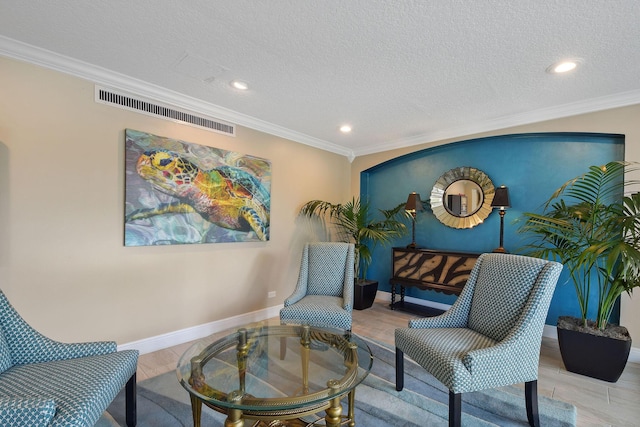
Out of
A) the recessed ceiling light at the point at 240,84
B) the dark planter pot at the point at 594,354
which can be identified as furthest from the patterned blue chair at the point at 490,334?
the recessed ceiling light at the point at 240,84

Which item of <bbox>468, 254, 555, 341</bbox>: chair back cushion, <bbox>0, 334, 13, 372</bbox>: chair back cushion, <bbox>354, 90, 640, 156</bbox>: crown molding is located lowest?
<bbox>0, 334, 13, 372</bbox>: chair back cushion

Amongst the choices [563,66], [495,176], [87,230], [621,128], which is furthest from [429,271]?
[87,230]

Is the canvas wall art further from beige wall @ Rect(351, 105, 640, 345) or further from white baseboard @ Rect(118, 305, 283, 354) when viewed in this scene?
beige wall @ Rect(351, 105, 640, 345)

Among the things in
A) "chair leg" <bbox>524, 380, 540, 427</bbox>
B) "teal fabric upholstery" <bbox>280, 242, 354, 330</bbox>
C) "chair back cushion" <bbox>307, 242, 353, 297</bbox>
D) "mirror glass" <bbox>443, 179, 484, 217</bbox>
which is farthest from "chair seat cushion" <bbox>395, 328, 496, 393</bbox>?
"mirror glass" <bbox>443, 179, 484, 217</bbox>

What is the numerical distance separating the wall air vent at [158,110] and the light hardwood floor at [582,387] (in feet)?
7.27

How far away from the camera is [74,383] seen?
1.33m

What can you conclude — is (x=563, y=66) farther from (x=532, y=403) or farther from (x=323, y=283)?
(x=323, y=283)

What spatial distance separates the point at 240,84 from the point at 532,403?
3.11 meters

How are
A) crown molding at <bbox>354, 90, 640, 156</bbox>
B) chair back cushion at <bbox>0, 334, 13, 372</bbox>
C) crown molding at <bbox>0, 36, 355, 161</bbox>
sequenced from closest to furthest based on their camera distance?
chair back cushion at <bbox>0, 334, 13, 372</bbox> < crown molding at <bbox>0, 36, 355, 161</bbox> < crown molding at <bbox>354, 90, 640, 156</bbox>

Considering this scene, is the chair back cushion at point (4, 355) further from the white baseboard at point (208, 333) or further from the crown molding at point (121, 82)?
the crown molding at point (121, 82)

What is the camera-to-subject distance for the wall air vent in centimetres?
244

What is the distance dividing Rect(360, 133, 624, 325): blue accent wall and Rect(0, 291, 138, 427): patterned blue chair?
144 inches

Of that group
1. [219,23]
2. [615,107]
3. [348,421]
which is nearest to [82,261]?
[219,23]

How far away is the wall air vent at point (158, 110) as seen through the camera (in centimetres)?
244
